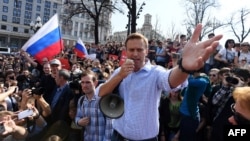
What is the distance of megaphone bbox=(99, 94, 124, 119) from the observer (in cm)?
311

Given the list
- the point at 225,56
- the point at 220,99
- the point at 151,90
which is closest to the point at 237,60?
the point at 225,56

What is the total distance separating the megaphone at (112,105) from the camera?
3105 mm

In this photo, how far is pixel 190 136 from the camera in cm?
509

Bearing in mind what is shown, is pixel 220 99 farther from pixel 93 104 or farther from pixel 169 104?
pixel 93 104

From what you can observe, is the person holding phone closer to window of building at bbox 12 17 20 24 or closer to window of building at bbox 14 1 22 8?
window of building at bbox 14 1 22 8

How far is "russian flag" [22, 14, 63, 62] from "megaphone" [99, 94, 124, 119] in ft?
15.9

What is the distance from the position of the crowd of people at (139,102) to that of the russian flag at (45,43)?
1.13 ft

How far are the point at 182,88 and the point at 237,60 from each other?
14.2 feet

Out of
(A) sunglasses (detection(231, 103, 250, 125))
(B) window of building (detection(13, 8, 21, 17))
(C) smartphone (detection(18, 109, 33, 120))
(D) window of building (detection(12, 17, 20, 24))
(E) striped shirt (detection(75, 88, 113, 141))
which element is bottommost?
(E) striped shirt (detection(75, 88, 113, 141))

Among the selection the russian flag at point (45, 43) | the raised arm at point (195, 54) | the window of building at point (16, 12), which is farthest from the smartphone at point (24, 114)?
the window of building at point (16, 12)

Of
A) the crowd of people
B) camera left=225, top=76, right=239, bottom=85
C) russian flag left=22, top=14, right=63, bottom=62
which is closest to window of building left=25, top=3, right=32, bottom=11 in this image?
russian flag left=22, top=14, right=63, bottom=62

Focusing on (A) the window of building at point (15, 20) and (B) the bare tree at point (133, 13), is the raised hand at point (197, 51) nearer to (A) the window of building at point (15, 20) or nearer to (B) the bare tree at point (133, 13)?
(B) the bare tree at point (133, 13)

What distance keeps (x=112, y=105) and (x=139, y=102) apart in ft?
0.79

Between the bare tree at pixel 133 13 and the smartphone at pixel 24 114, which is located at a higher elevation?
the bare tree at pixel 133 13
